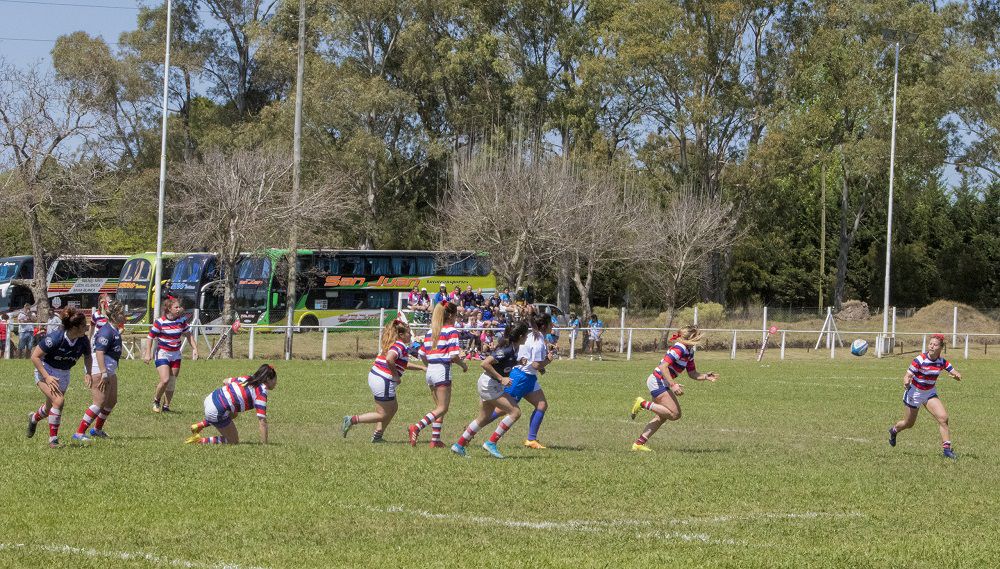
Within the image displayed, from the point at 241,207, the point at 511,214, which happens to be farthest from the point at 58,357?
the point at 511,214

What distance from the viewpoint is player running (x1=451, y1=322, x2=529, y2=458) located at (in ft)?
45.2

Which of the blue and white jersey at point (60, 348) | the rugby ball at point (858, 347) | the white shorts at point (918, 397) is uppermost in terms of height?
the blue and white jersey at point (60, 348)

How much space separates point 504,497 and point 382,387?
3864mm

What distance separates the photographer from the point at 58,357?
13.6m

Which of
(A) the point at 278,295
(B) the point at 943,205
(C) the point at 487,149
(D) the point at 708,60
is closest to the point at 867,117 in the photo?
(D) the point at 708,60

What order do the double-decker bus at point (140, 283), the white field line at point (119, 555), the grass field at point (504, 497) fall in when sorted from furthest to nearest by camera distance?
the double-decker bus at point (140, 283)
the grass field at point (504, 497)
the white field line at point (119, 555)

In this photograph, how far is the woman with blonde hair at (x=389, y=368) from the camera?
46.3ft

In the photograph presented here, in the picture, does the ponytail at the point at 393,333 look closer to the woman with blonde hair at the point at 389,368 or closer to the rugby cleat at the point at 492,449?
the woman with blonde hair at the point at 389,368

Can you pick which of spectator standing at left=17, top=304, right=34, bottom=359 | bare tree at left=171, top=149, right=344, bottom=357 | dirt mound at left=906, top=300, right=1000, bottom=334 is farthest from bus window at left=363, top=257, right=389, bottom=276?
dirt mound at left=906, top=300, right=1000, bottom=334

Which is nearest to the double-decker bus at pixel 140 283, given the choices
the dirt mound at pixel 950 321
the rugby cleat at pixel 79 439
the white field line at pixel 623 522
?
the dirt mound at pixel 950 321

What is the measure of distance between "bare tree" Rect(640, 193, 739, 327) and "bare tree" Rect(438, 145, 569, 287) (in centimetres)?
569

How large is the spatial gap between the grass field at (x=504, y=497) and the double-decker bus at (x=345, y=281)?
3048 centimetres

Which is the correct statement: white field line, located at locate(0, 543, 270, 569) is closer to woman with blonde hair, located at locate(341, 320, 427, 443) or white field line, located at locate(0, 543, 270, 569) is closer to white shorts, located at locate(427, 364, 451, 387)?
woman with blonde hair, located at locate(341, 320, 427, 443)

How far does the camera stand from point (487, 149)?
5634cm
